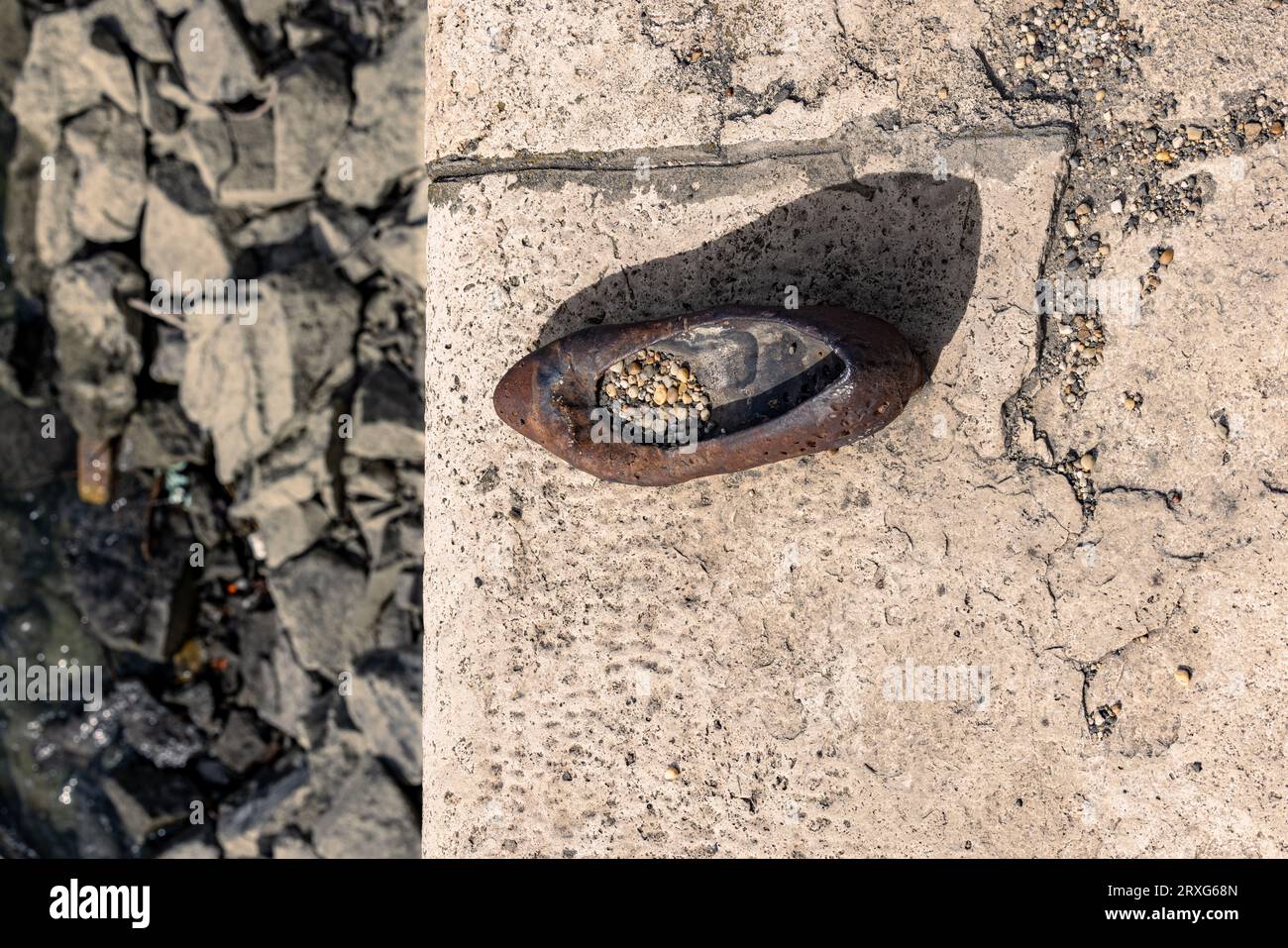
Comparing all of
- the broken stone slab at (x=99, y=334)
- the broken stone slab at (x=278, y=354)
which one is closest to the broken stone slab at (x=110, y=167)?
the broken stone slab at (x=99, y=334)

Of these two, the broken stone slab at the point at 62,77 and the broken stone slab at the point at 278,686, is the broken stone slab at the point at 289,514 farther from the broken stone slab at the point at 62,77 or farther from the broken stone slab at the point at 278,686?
the broken stone slab at the point at 62,77

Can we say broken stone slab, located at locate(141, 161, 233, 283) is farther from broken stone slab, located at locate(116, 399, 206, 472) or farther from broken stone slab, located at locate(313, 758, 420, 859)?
broken stone slab, located at locate(313, 758, 420, 859)

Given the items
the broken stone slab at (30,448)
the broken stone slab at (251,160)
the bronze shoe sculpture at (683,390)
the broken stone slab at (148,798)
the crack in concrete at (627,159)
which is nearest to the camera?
the bronze shoe sculpture at (683,390)

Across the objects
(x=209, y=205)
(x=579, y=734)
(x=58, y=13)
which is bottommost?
(x=579, y=734)

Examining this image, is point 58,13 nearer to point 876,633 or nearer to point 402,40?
point 402,40

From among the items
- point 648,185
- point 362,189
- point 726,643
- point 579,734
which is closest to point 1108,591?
point 726,643

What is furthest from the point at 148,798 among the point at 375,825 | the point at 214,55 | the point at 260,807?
the point at 214,55
